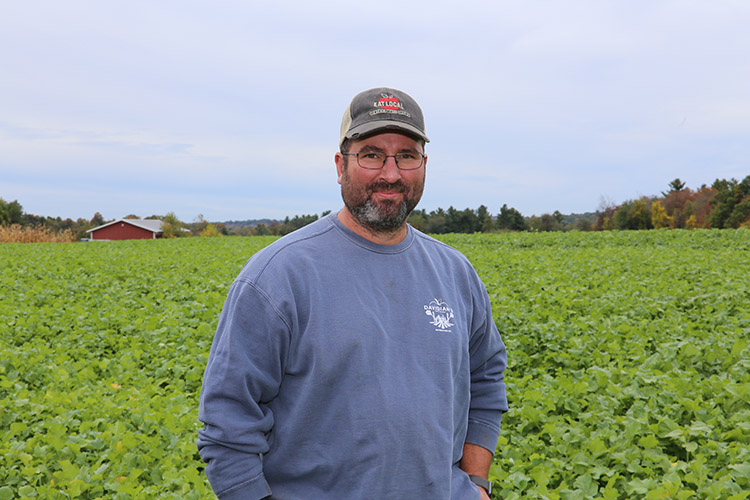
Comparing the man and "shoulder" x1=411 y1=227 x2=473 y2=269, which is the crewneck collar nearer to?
the man

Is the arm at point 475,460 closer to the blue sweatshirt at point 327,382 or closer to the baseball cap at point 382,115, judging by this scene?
the blue sweatshirt at point 327,382

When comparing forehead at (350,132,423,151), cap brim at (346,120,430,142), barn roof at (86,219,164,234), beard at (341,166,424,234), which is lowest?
beard at (341,166,424,234)

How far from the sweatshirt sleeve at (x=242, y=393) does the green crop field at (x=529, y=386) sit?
2065 millimetres

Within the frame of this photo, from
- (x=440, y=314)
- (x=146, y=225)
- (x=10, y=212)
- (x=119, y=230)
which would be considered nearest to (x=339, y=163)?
(x=440, y=314)

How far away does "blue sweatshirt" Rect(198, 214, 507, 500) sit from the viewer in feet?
6.20

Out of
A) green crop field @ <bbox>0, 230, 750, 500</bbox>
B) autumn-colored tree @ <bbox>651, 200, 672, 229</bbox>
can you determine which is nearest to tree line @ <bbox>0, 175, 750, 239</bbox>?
autumn-colored tree @ <bbox>651, 200, 672, 229</bbox>

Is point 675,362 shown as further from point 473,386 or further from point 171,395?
point 171,395

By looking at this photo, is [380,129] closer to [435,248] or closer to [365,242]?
[365,242]

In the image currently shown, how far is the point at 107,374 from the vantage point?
7.27 metres

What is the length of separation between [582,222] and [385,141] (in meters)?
88.0

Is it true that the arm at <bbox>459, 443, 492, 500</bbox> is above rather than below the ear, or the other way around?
below

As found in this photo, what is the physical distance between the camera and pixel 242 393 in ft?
6.14

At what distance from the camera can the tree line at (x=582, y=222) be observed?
179 feet

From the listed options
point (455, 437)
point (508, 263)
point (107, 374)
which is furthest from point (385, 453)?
point (508, 263)
